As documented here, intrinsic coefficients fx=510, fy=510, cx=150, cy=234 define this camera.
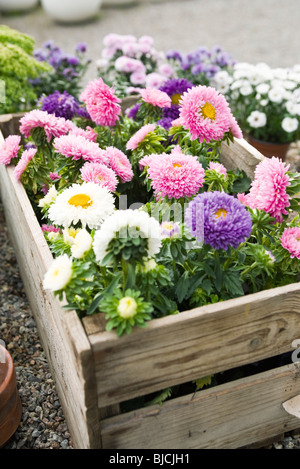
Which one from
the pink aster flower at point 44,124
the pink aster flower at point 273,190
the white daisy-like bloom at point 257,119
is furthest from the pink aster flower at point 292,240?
the white daisy-like bloom at point 257,119

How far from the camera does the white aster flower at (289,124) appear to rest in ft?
10.5

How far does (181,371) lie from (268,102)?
246 cm

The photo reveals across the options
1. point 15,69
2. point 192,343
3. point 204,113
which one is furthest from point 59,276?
point 15,69

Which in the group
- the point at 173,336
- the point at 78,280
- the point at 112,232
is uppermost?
the point at 112,232

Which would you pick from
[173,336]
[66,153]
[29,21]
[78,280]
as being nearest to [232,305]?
[173,336]

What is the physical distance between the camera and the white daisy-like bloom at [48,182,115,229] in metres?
1.45

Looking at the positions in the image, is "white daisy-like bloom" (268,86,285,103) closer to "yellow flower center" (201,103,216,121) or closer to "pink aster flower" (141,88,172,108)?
"pink aster flower" (141,88,172,108)

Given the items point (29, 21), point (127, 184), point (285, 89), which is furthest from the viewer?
point (29, 21)

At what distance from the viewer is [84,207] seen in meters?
1.47

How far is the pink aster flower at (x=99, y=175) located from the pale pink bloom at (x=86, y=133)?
331 millimetres

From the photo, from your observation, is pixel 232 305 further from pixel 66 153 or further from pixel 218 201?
pixel 66 153

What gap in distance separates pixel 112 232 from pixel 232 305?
0.37m

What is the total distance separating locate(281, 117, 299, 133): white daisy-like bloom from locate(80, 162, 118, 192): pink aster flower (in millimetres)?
1884

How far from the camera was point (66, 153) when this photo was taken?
169 centimetres
